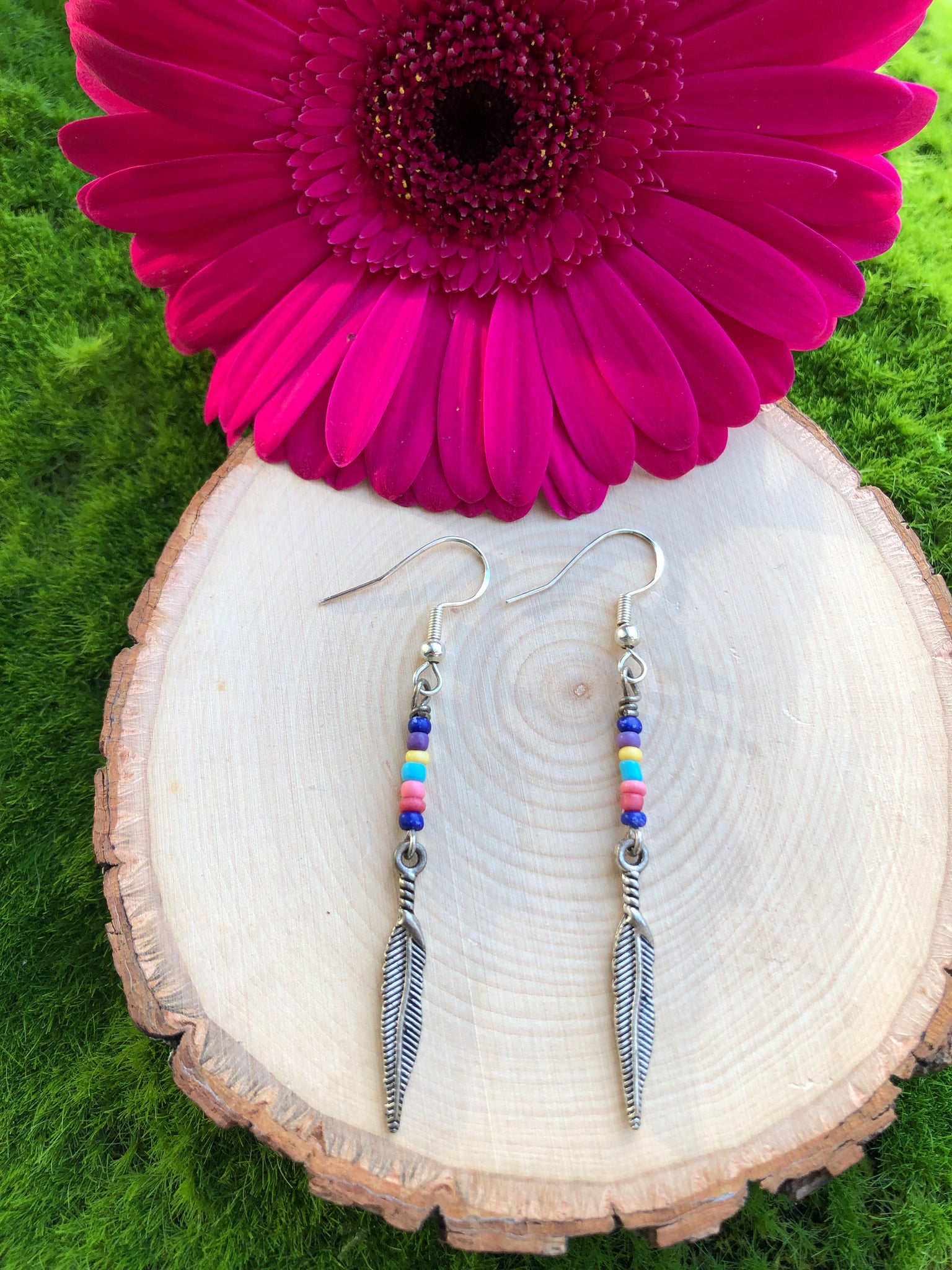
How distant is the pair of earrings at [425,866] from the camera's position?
24.0 inches

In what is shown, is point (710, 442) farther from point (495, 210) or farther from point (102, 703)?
point (102, 703)

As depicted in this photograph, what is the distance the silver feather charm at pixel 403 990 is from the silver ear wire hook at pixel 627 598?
22 centimetres

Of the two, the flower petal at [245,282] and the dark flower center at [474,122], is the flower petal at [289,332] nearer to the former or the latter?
the flower petal at [245,282]

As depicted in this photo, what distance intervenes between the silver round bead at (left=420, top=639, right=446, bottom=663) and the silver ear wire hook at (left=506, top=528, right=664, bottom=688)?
7 centimetres

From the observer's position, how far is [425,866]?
0.66m

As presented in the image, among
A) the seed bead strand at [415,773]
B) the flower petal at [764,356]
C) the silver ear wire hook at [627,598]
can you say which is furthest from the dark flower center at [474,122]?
the seed bead strand at [415,773]

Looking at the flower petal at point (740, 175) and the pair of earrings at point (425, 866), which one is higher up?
the flower petal at point (740, 175)

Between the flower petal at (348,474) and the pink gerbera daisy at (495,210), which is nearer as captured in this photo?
the pink gerbera daisy at (495,210)

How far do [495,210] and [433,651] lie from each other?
0.34m

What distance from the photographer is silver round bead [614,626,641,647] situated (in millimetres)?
695

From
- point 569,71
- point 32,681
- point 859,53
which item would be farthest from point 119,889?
point 859,53

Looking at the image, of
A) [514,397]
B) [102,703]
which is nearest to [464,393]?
[514,397]

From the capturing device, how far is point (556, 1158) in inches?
23.5

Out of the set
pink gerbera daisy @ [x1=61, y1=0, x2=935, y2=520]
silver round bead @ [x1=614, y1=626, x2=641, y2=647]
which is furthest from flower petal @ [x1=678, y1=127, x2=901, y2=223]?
silver round bead @ [x1=614, y1=626, x2=641, y2=647]
